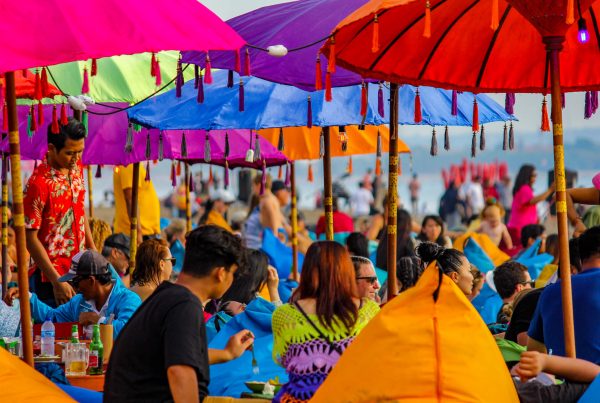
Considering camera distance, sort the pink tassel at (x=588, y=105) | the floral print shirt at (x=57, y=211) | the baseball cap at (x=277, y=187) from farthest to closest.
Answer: the baseball cap at (x=277, y=187) < the floral print shirt at (x=57, y=211) < the pink tassel at (x=588, y=105)

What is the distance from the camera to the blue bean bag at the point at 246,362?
6496mm

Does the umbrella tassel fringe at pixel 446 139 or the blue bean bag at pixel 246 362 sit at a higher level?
the umbrella tassel fringe at pixel 446 139

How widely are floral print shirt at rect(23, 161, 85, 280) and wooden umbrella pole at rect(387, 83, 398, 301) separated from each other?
1931 millimetres

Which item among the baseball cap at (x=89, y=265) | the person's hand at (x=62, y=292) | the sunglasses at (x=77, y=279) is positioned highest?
the baseball cap at (x=89, y=265)

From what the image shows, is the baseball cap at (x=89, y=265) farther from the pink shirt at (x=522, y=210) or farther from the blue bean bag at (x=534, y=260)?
the pink shirt at (x=522, y=210)

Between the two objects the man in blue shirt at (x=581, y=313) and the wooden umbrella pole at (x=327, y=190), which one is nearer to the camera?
the man in blue shirt at (x=581, y=313)

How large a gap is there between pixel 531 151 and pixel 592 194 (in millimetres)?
95396

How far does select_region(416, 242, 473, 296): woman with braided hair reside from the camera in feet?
23.7

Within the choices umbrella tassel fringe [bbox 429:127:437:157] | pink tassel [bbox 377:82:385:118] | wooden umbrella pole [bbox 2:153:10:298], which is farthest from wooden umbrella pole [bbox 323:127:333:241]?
wooden umbrella pole [bbox 2:153:10:298]

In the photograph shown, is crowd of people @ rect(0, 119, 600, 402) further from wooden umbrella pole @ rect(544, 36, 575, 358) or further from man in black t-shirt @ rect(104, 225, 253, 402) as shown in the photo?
wooden umbrella pole @ rect(544, 36, 575, 358)

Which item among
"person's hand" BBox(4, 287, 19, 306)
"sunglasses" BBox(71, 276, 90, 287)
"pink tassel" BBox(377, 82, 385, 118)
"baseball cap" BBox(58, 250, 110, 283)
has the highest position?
"pink tassel" BBox(377, 82, 385, 118)

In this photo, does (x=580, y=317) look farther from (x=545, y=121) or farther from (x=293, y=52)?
(x=293, y=52)

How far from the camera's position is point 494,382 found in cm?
459

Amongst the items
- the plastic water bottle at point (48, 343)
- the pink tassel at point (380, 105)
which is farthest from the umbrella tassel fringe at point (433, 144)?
the plastic water bottle at point (48, 343)
